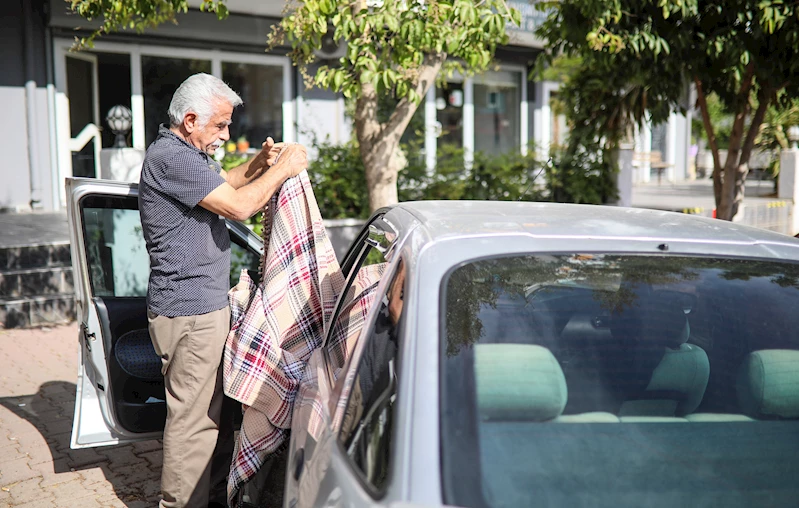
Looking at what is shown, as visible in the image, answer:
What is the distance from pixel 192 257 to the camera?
10.7ft

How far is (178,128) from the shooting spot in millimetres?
3340

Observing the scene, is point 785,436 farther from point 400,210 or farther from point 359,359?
point 400,210

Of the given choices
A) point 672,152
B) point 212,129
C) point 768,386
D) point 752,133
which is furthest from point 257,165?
point 672,152

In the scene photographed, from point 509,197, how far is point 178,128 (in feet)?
23.2

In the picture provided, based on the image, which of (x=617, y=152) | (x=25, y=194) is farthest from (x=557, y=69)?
(x=25, y=194)

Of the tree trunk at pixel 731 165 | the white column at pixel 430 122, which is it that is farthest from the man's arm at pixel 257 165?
the white column at pixel 430 122

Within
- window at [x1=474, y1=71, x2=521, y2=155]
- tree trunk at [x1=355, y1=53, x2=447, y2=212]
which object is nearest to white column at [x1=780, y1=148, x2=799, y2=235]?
window at [x1=474, y1=71, x2=521, y2=155]

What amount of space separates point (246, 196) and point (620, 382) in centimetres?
173

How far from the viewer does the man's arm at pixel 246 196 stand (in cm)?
314

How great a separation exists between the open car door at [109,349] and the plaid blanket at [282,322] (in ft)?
2.26

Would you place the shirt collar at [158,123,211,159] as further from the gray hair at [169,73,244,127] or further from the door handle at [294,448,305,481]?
the door handle at [294,448,305,481]

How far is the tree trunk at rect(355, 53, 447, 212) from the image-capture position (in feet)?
20.6

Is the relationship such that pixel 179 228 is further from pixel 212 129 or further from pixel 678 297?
pixel 678 297

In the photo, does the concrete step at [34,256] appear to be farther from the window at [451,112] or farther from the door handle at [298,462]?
the window at [451,112]
